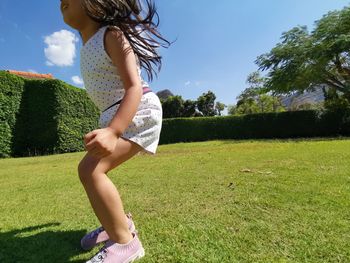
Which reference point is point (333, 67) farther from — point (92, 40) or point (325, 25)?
point (92, 40)

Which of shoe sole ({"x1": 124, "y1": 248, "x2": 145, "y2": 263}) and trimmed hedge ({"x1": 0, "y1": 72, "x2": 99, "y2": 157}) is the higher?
trimmed hedge ({"x1": 0, "y1": 72, "x2": 99, "y2": 157})

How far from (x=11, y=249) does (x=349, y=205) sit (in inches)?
102

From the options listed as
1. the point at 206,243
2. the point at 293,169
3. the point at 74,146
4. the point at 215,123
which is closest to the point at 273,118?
the point at 215,123

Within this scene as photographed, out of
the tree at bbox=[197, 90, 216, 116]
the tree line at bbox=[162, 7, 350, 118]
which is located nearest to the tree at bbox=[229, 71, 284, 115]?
the tree at bbox=[197, 90, 216, 116]

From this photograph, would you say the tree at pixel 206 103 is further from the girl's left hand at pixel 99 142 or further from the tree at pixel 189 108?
the girl's left hand at pixel 99 142

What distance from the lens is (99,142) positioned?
1514 millimetres

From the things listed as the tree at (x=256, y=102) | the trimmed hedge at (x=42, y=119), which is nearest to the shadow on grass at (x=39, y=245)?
the trimmed hedge at (x=42, y=119)

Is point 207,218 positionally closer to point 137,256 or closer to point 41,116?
point 137,256

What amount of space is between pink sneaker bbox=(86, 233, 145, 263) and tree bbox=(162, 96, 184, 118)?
1696 inches

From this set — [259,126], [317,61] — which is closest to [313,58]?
[317,61]

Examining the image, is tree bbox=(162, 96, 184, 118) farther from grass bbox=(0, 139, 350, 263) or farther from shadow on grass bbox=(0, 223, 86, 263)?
shadow on grass bbox=(0, 223, 86, 263)

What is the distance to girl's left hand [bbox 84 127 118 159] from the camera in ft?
4.94

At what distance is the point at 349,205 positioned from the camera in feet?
8.97

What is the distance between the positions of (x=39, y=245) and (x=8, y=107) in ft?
41.2
